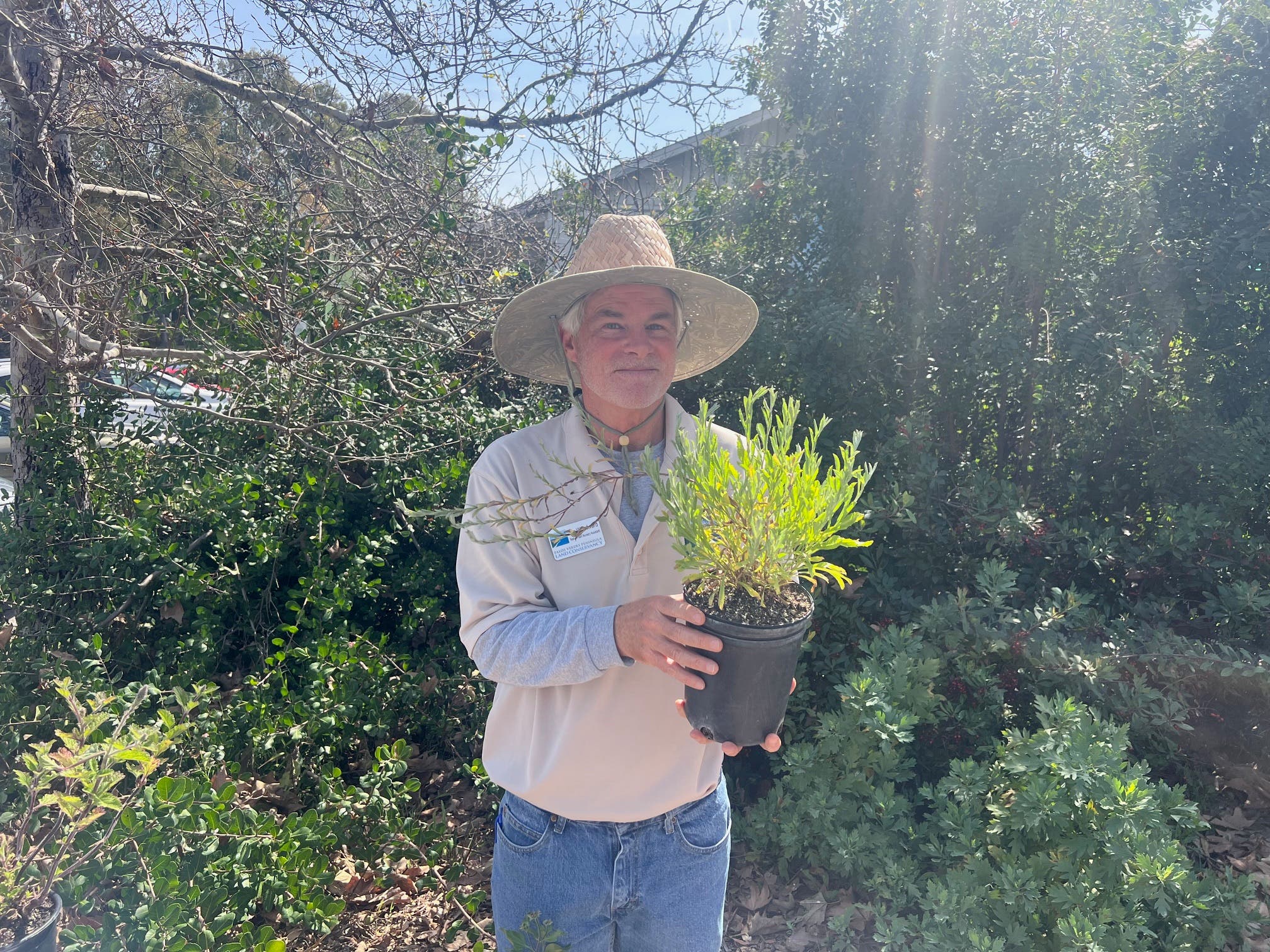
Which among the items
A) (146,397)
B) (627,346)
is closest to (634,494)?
(627,346)

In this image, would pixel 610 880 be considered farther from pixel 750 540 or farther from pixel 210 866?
pixel 210 866

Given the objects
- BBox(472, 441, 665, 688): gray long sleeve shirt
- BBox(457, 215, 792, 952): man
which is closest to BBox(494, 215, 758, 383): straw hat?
BBox(457, 215, 792, 952): man

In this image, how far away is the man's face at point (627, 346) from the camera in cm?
183

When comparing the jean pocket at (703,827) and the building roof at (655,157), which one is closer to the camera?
the jean pocket at (703,827)

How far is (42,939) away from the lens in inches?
68.8

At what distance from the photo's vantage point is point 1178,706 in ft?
9.12

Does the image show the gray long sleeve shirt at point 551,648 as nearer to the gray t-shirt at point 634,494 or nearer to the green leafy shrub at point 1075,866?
the gray t-shirt at point 634,494

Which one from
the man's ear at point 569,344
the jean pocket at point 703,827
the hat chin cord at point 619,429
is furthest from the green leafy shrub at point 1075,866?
the man's ear at point 569,344

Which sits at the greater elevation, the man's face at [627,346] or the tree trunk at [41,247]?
the tree trunk at [41,247]

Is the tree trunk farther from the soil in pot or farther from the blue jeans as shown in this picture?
the soil in pot

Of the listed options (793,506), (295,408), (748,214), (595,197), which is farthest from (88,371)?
(793,506)

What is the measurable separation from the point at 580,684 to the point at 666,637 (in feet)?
1.06

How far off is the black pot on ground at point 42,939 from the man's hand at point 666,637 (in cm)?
145

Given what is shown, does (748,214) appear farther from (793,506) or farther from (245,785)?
(245,785)
